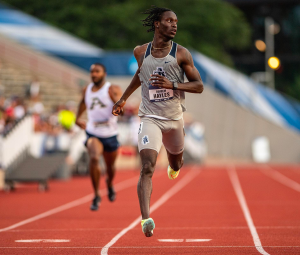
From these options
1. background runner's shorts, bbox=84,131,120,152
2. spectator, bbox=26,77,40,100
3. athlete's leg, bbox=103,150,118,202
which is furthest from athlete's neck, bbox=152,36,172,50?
spectator, bbox=26,77,40,100

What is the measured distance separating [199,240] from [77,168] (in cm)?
1489

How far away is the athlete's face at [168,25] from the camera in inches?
281

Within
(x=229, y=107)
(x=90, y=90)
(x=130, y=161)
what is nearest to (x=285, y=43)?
(x=229, y=107)

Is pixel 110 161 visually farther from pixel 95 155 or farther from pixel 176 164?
pixel 176 164

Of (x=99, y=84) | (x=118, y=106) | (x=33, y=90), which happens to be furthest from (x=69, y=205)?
(x=33, y=90)

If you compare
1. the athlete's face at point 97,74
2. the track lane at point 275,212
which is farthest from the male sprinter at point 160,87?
the athlete's face at point 97,74

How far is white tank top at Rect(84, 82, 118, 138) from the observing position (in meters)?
10.7

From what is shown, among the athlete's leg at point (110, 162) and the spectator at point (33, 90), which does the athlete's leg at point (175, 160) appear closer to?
the athlete's leg at point (110, 162)

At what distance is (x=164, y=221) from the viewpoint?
9.61m

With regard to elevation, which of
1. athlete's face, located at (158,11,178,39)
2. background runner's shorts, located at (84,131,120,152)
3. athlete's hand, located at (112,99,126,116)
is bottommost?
background runner's shorts, located at (84,131,120,152)

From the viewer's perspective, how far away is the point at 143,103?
291 inches

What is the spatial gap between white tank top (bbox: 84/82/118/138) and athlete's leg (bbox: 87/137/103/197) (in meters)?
0.15

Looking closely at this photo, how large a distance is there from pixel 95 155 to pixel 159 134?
11.5 ft

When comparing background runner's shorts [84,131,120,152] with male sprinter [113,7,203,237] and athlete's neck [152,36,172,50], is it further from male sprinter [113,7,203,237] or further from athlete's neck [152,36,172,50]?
athlete's neck [152,36,172,50]
